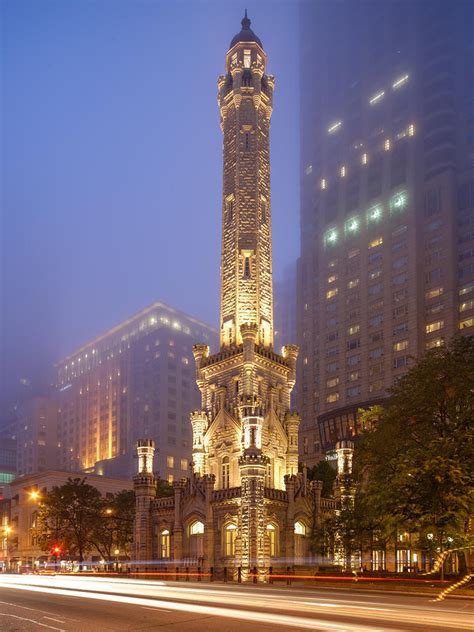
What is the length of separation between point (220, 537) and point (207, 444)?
30.1 ft

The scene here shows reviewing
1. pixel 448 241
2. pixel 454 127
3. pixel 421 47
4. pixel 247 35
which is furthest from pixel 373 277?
pixel 247 35

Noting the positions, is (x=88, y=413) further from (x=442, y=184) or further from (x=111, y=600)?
(x=111, y=600)

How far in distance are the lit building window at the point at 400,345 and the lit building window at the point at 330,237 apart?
30755mm

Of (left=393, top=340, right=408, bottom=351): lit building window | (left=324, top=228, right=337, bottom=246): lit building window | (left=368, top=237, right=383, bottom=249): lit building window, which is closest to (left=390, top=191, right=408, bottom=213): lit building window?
(left=368, top=237, right=383, bottom=249): lit building window

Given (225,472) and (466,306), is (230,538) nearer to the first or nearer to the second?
(225,472)

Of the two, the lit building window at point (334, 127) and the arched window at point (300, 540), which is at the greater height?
the lit building window at point (334, 127)

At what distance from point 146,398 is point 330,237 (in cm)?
5634

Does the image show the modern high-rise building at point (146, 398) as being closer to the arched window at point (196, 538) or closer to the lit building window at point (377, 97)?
the lit building window at point (377, 97)

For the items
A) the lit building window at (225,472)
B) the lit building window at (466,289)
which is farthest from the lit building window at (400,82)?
the lit building window at (225,472)

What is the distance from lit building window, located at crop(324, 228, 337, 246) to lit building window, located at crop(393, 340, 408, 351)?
1211 inches

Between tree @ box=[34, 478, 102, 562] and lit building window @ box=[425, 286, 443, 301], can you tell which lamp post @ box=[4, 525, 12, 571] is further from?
lit building window @ box=[425, 286, 443, 301]

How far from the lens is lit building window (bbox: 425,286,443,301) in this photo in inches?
5369

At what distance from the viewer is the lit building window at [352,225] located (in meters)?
156

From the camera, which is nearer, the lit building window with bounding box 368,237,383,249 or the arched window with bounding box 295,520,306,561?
the arched window with bounding box 295,520,306,561
